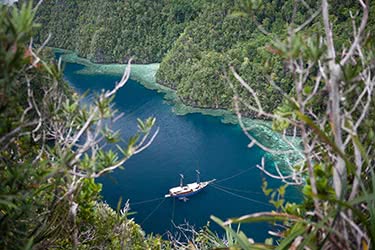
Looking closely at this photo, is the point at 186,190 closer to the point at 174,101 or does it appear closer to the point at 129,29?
the point at 174,101

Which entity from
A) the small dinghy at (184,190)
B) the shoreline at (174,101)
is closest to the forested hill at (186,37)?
the shoreline at (174,101)

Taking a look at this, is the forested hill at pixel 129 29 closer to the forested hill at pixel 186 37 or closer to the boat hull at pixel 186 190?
the forested hill at pixel 186 37

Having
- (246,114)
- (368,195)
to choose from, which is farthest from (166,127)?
(368,195)

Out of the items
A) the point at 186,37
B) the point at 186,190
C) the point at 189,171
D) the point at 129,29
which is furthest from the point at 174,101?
the point at 129,29

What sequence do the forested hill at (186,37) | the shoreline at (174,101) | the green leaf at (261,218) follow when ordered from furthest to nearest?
the forested hill at (186,37)
the shoreline at (174,101)
the green leaf at (261,218)

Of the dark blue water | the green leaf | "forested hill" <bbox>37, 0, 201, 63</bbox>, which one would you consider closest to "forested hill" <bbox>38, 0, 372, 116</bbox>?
"forested hill" <bbox>37, 0, 201, 63</bbox>
